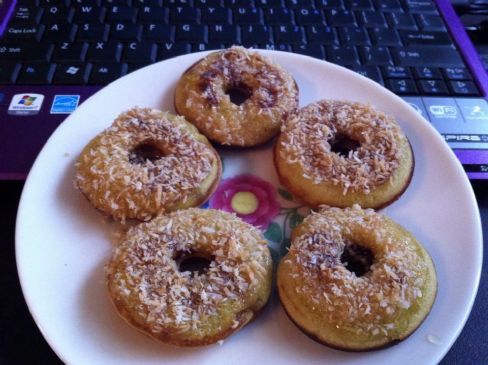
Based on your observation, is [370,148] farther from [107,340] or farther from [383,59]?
[107,340]

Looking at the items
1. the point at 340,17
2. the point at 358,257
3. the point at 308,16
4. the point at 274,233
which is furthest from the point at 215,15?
the point at 358,257

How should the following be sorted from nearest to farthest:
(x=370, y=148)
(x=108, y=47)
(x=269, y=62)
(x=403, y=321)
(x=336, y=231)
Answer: (x=403, y=321), (x=336, y=231), (x=370, y=148), (x=269, y=62), (x=108, y=47)

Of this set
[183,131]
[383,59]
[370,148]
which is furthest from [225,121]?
[383,59]

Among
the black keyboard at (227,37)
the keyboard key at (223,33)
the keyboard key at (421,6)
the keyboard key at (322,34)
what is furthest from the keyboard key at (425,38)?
the keyboard key at (223,33)

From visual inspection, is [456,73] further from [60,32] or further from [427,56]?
[60,32]

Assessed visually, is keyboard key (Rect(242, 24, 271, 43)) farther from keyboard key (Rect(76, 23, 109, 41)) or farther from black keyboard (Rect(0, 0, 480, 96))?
keyboard key (Rect(76, 23, 109, 41))

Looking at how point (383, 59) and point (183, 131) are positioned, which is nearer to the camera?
point (183, 131)

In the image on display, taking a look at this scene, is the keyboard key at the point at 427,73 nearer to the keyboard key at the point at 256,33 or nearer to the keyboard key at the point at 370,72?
the keyboard key at the point at 370,72
